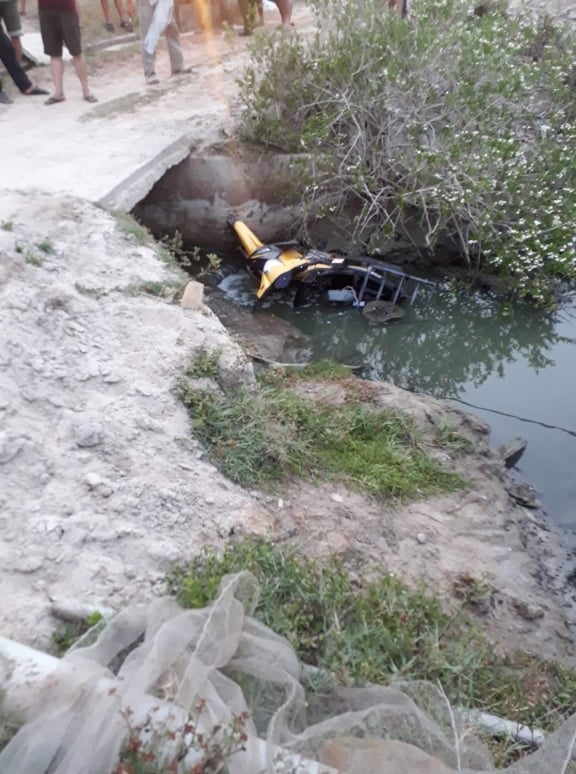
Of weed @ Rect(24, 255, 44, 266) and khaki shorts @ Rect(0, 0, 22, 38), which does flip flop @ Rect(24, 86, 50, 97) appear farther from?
weed @ Rect(24, 255, 44, 266)

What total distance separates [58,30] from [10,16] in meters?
1.12

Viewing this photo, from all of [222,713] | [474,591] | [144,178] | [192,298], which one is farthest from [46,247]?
[222,713]

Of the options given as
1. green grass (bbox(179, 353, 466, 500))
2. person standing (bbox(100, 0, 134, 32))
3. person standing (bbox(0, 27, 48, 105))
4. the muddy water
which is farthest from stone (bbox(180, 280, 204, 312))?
person standing (bbox(100, 0, 134, 32))

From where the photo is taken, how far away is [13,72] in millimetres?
9273

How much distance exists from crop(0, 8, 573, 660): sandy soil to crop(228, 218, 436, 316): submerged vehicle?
1970 mm

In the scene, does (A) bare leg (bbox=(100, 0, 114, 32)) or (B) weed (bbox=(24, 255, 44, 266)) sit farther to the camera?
(A) bare leg (bbox=(100, 0, 114, 32))

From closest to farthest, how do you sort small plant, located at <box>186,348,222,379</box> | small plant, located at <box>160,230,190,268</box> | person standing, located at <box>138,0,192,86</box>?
small plant, located at <box>186,348,222,379</box>, small plant, located at <box>160,230,190,268</box>, person standing, located at <box>138,0,192,86</box>

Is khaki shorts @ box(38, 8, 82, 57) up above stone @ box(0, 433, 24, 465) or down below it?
above

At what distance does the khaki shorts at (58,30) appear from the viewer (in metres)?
8.45

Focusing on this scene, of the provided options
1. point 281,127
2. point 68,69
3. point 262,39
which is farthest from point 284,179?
point 68,69

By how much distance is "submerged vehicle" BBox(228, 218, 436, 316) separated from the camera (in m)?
8.08

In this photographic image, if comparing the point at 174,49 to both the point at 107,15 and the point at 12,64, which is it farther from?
the point at 107,15

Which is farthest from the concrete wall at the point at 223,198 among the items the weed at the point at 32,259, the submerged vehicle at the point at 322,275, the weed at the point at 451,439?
the weed at the point at 451,439

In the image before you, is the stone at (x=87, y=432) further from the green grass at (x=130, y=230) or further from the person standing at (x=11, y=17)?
the person standing at (x=11, y=17)
